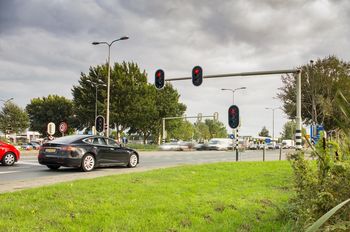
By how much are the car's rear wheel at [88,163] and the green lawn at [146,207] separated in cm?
501

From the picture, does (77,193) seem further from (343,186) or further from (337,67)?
(337,67)

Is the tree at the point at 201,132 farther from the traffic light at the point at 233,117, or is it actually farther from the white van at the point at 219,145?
the traffic light at the point at 233,117

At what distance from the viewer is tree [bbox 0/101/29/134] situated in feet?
211

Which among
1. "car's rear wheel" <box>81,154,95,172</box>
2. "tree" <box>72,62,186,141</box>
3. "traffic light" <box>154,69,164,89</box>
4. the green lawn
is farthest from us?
"tree" <box>72,62,186,141</box>

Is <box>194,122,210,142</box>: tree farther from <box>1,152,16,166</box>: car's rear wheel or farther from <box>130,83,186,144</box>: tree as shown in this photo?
<box>1,152,16,166</box>: car's rear wheel

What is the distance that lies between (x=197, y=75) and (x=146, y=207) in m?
15.7

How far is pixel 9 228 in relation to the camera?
462cm

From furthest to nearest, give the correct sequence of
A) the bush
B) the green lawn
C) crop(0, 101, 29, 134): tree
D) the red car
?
crop(0, 101, 29, 134): tree, the red car, the green lawn, the bush

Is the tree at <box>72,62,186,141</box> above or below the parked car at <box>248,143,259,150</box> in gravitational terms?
above

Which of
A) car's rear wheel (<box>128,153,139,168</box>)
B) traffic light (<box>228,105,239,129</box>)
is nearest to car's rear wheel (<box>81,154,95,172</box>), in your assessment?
car's rear wheel (<box>128,153,139,168</box>)

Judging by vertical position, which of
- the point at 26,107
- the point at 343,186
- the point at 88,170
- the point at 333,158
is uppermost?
the point at 26,107

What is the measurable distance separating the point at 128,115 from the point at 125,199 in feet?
149

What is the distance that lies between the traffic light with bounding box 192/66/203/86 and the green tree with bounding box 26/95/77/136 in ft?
164

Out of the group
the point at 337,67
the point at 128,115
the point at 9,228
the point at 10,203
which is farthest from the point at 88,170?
the point at 128,115
